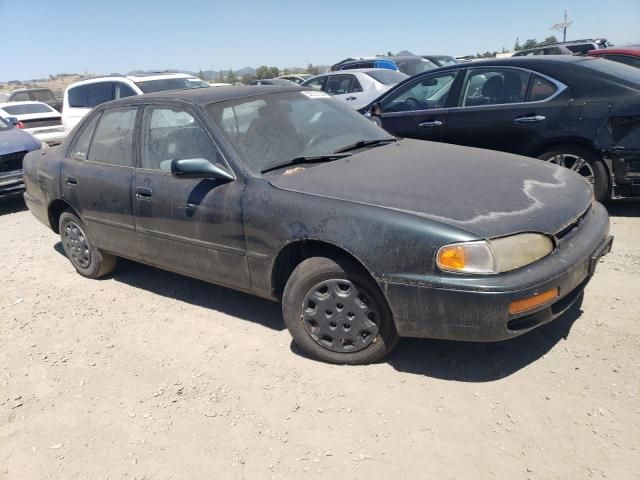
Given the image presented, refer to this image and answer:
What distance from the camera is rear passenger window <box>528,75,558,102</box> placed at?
545cm

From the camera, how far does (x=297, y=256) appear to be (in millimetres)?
3402

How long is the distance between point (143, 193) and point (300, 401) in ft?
6.55

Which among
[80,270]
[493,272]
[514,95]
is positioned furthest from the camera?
[514,95]

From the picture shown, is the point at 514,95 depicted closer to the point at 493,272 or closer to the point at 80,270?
the point at 493,272

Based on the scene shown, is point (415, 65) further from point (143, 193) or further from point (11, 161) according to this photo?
point (143, 193)

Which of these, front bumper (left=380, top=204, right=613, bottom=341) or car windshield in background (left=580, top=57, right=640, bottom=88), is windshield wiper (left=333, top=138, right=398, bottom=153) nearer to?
front bumper (left=380, top=204, right=613, bottom=341)

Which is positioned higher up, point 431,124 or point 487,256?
Answer: point 431,124

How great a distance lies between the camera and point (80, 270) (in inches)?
202

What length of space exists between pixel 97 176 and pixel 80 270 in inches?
45.5

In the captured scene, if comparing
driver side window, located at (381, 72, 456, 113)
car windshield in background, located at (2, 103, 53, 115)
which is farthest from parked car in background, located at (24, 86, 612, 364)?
car windshield in background, located at (2, 103, 53, 115)

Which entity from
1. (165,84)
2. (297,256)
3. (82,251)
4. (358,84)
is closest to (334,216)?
(297,256)

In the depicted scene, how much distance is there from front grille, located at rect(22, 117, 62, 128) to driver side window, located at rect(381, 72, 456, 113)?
8.80 metres

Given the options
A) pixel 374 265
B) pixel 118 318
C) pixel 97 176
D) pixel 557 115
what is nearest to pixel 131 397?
pixel 118 318

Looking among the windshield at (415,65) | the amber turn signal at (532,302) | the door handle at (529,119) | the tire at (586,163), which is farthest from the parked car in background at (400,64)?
the amber turn signal at (532,302)
